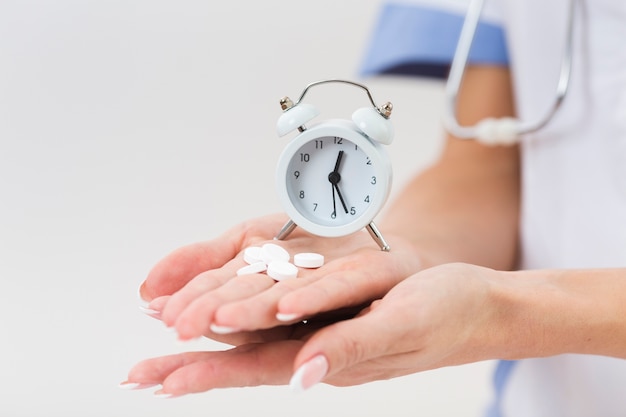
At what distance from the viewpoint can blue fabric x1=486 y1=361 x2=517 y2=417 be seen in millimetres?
1486

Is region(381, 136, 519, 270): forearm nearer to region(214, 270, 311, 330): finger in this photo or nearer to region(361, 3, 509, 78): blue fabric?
region(361, 3, 509, 78): blue fabric

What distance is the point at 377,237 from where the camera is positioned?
108 cm

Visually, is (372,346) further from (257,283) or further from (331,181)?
(331,181)

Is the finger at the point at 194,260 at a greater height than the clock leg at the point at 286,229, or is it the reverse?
the clock leg at the point at 286,229

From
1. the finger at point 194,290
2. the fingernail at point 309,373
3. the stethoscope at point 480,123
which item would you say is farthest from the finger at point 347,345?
the stethoscope at point 480,123

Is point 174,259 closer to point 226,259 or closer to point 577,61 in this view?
point 226,259

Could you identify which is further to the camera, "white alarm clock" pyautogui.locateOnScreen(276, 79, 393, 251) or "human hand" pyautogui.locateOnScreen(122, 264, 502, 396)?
"white alarm clock" pyautogui.locateOnScreen(276, 79, 393, 251)

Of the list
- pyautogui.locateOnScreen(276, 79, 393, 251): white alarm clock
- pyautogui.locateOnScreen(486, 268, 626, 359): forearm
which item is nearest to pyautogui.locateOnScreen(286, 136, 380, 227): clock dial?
pyautogui.locateOnScreen(276, 79, 393, 251): white alarm clock

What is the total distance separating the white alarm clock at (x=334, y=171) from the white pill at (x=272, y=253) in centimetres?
7

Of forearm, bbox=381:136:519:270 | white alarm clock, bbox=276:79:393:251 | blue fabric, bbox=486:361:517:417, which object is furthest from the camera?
blue fabric, bbox=486:361:517:417

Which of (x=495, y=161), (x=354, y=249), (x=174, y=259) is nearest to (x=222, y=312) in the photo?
(x=174, y=259)

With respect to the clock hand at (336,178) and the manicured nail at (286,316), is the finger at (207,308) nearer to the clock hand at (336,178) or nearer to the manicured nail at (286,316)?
the manicured nail at (286,316)

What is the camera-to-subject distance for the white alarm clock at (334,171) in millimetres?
1054

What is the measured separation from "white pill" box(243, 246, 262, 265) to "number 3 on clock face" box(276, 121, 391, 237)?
0.31ft
